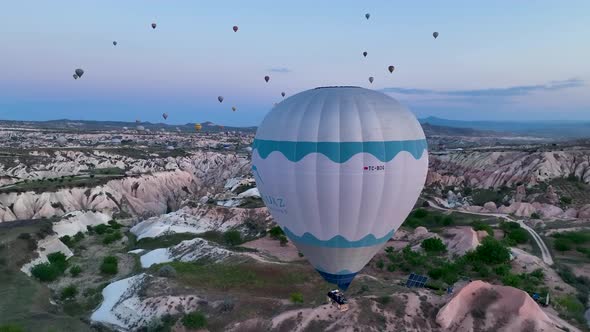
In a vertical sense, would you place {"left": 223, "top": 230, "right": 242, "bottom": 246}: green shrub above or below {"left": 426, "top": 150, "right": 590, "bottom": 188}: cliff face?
below

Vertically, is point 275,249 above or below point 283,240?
below

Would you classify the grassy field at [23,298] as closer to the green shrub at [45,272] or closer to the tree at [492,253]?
the green shrub at [45,272]

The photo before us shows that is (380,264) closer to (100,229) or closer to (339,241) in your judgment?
(339,241)

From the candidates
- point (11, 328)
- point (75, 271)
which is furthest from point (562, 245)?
point (75, 271)

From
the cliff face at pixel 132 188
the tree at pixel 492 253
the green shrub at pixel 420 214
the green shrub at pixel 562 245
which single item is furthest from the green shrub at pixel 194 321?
the cliff face at pixel 132 188

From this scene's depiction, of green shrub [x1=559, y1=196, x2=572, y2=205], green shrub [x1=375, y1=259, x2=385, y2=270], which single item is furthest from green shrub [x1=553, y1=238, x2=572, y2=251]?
green shrub [x1=559, y1=196, x2=572, y2=205]

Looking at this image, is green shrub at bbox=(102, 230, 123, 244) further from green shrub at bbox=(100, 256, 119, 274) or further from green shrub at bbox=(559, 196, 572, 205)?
green shrub at bbox=(559, 196, 572, 205)
